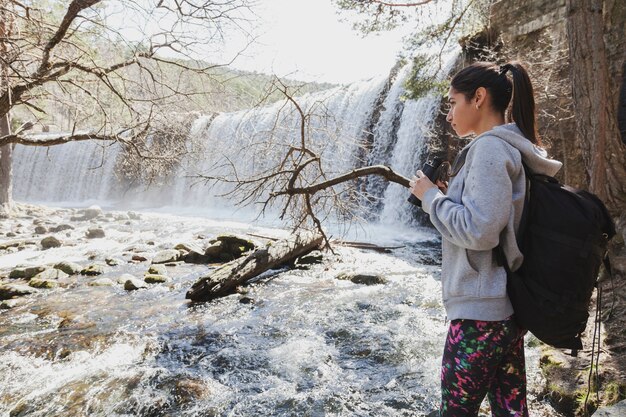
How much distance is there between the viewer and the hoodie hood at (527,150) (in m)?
1.27

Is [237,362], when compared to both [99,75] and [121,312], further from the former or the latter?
[99,75]

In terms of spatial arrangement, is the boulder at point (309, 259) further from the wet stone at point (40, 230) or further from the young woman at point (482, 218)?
the wet stone at point (40, 230)

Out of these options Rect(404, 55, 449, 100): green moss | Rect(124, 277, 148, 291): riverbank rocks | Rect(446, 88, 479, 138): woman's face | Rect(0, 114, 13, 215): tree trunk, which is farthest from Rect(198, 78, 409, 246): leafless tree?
Rect(0, 114, 13, 215): tree trunk

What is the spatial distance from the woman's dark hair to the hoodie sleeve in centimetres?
18

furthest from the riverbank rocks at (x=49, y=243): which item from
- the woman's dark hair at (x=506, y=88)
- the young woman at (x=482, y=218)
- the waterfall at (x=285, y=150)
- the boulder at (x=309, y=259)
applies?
the woman's dark hair at (x=506, y=88)

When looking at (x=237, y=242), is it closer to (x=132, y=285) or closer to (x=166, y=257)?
(x=166, y=257)

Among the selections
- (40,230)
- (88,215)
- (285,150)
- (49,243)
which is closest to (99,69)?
(285,150)

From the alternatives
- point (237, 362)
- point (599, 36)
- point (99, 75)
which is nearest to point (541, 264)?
point (237, 362)

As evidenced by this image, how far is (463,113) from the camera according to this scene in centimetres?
144

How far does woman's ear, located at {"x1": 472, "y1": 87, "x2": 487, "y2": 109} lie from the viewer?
4.58 ft

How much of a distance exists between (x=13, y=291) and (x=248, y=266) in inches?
131

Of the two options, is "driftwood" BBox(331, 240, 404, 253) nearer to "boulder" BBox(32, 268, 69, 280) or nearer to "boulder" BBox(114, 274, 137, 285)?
"boulder" BBox(114, 274, 137, 285)

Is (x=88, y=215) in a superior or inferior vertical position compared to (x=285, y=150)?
inferior

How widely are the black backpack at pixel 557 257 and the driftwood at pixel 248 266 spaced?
4.30m
